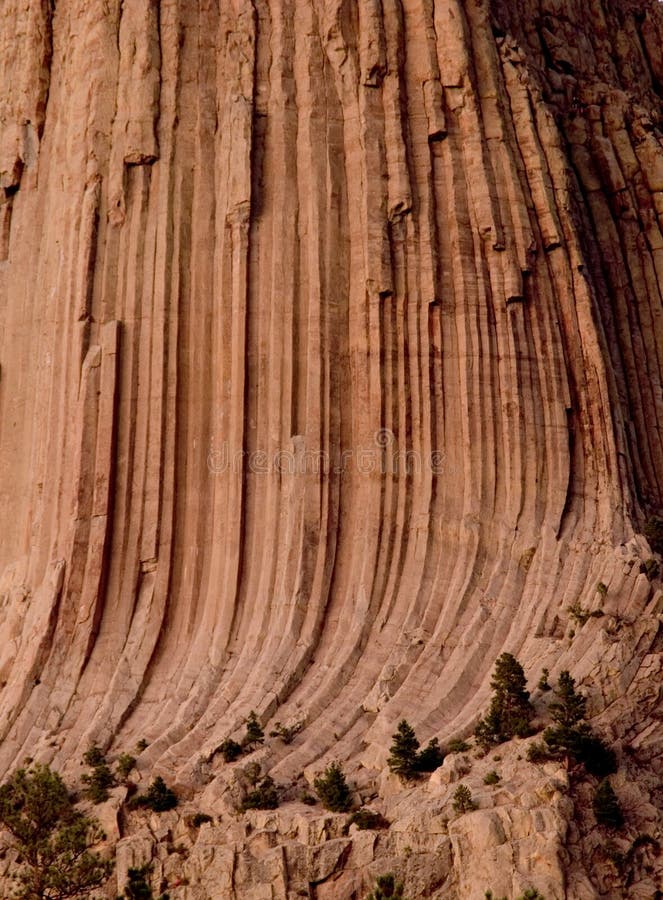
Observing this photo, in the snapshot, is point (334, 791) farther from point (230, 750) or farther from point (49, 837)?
point (49, 837)

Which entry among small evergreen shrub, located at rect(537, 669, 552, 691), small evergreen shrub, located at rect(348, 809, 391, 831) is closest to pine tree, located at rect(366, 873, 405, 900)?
small evergreen shrub, located at rect(348, 809, 391, 831)

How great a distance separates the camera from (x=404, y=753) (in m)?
28.3

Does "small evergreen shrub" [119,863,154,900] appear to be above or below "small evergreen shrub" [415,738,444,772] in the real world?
below

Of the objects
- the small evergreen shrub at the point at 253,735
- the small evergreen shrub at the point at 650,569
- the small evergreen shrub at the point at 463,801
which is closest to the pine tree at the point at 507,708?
the small evergreen shrub at the point at 463,801

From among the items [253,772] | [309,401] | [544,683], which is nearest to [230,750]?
[253,772]

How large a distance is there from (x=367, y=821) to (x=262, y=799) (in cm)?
172

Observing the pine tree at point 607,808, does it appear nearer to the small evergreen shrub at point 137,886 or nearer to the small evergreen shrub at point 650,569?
the small evergreen shrub at point 650,569

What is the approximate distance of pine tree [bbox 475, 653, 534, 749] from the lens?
28.8m

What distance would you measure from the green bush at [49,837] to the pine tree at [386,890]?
13.7 feet

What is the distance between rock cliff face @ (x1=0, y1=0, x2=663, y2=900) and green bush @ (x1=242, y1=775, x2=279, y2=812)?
37 centimetres

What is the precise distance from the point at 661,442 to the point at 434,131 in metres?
7.60

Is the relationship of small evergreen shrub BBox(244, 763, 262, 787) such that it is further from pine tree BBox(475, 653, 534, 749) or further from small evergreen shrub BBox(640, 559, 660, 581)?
small evergreen shrub BBox(640, 559, 660, 581)

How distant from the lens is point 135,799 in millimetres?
28672

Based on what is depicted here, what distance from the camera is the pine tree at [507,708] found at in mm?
28766
